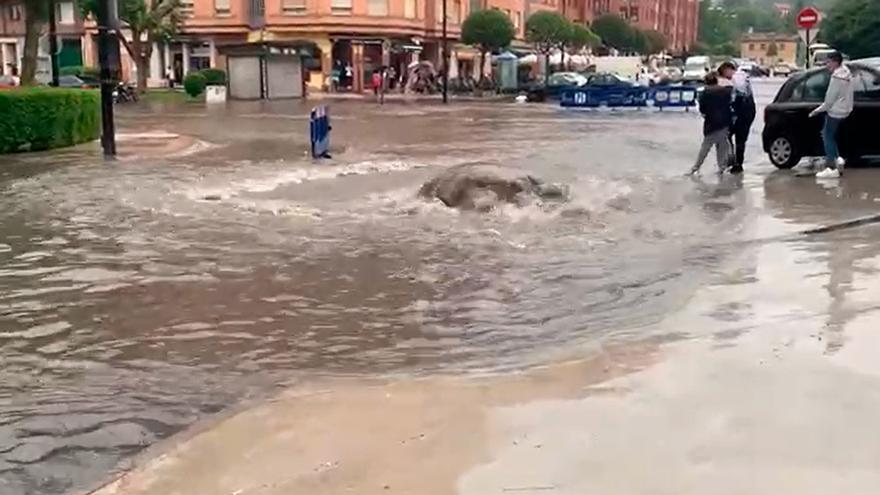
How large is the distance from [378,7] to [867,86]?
51.3 meters

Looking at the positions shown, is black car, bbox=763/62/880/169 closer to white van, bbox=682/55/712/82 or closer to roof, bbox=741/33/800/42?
white van, bbox=682/55/712/82

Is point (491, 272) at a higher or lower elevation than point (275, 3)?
lower

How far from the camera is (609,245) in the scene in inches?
430

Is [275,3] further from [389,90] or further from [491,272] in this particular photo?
[491,272]

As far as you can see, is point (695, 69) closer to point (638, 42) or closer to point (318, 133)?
point (638, 42)

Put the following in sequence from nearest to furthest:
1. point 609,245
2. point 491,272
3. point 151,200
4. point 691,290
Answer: point 691,290 → point 491,272 → point 609,245 → point 151,200

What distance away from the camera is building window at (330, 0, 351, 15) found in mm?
63625

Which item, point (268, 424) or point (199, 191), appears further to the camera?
point (199, 191)

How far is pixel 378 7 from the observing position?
211 ft

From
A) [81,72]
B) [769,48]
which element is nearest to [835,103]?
[81,72]

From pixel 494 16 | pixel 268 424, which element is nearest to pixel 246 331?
pixel 268 424

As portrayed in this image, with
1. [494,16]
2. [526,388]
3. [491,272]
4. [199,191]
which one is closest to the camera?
[526,388]

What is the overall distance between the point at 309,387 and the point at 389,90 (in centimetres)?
5736

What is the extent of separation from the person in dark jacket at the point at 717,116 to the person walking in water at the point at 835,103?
4.60ft
